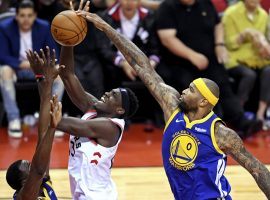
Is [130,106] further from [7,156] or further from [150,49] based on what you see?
[150,49]

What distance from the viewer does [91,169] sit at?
17.7 ft

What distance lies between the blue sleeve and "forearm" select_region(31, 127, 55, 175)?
4675mm

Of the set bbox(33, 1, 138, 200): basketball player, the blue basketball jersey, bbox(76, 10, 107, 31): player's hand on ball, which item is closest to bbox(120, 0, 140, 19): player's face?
bbox(76, 10, 107, 31): player's hand on ball

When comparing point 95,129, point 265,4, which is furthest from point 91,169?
point 265,4

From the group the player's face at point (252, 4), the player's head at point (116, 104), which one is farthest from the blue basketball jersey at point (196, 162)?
the player's face at point (252, 4)

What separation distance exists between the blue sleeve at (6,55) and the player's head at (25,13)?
0.27 meters

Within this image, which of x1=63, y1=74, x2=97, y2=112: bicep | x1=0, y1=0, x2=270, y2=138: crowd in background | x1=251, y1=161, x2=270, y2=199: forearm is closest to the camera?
x1=251, y1=161, x2=270, y2=199: forearm

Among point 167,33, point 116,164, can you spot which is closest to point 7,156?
point 116,164

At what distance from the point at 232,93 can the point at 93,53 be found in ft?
6.20

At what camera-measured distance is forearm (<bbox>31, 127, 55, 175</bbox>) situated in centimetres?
463

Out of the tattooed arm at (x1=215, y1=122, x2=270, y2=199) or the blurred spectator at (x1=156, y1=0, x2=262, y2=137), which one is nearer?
the tattooed arm at (x1=215, y1=122, x2=270, y2=199)

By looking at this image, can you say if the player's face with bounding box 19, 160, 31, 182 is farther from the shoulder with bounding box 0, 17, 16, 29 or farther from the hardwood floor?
the shoulder with bounding box 0, 17, 16, 29

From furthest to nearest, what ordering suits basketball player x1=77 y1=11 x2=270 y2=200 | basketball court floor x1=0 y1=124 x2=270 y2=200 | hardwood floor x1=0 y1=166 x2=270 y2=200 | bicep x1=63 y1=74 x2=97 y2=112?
basketball court floor x1=0 y1=124 x2=270 y2=200, hardwood floor x1=0 y1=166 x2=270 y2=200, bicep x1=63 y1=74 x2=97 y2=112, basketball player x1=77 y1=11 x2=270 y2=200

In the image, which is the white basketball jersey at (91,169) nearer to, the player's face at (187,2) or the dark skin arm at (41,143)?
the dark skin arm at (41,143)
